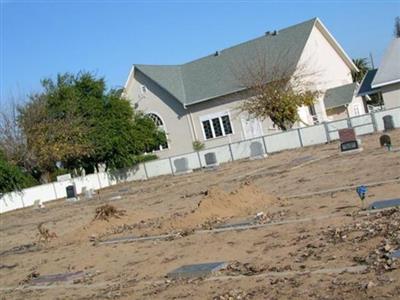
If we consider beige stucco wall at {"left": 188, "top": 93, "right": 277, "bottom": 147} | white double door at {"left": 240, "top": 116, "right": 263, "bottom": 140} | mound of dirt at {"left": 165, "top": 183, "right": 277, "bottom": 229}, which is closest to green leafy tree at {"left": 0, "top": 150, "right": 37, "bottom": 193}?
beige stucco wall at {"left": 188, "top": 93, "right": 277, "bottom": 147}

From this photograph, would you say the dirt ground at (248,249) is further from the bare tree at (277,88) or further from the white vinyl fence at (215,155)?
the bare tree at (277,88)

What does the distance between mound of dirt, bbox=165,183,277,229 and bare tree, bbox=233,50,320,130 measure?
27.9 meters

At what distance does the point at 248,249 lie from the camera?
404 inches


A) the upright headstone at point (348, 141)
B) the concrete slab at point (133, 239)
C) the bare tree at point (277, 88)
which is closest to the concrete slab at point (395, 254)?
the concrete slab at point (133, 239)

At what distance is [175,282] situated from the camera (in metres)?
9.04

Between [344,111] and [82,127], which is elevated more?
[82,127]

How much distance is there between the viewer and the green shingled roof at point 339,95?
48938mm

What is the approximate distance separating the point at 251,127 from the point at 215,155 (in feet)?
27.7

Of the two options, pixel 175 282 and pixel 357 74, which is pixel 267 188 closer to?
pixel 175 282

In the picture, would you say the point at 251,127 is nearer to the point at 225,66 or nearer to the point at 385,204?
the point at 225,66

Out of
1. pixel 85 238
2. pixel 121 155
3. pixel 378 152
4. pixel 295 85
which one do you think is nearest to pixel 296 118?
pixel 295 85

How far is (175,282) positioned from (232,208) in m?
6.09

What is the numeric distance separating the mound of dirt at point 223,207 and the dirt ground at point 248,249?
0.08 ft

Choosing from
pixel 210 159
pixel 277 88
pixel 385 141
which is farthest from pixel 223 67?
pixel 385 141
